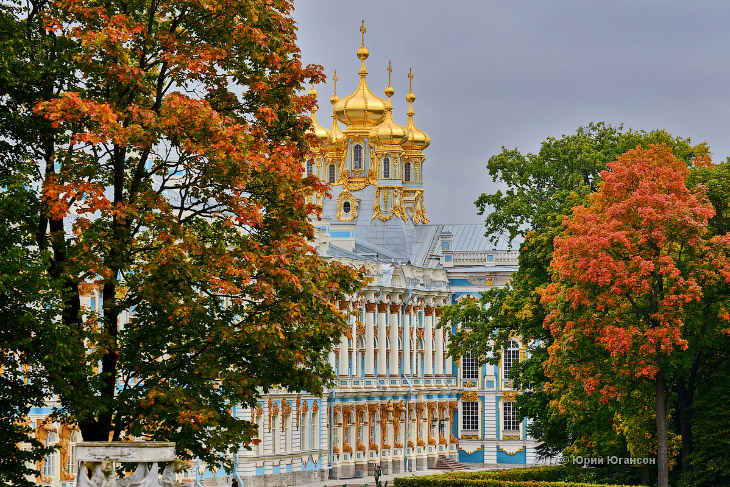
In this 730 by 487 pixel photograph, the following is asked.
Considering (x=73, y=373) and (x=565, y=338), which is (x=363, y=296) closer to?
(x=565, y=338)

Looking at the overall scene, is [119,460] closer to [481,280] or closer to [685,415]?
[685,415]

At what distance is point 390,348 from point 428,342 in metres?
5.44

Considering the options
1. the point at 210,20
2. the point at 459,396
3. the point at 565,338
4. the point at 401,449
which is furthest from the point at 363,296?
the point at 210,20

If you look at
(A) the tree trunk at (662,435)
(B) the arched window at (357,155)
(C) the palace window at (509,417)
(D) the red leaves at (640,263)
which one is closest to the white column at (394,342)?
(C) the palace window at (509,417)

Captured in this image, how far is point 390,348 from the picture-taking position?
3024 inches

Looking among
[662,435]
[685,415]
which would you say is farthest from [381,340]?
[662,435]

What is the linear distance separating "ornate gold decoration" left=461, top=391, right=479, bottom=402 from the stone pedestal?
65740 mm

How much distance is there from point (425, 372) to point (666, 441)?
44.0 meters

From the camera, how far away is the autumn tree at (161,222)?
71.2 ft

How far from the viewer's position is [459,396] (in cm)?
8475

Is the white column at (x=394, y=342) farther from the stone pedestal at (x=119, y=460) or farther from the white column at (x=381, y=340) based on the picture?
the stone pedestal at (x=119, y=460)

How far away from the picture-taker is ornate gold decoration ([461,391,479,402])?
277ft

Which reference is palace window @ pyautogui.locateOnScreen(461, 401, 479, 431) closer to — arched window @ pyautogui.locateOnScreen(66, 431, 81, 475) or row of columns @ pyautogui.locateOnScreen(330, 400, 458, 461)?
row of columns @ pyautogui.locateOnScreen(330, 400, 458, 461)

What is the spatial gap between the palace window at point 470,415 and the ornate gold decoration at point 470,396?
188mm
